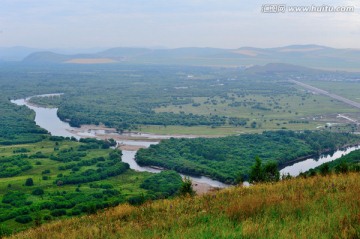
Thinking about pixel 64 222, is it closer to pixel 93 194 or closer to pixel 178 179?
Result: pixel 93 194

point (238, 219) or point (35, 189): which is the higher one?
point (238, 219)

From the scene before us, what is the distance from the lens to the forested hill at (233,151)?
55594 mm

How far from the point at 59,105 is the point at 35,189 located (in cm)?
6858

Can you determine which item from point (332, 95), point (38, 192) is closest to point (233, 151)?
point (38, 192)

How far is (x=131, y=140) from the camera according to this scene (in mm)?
73750

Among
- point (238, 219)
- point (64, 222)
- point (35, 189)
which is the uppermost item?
point (238, 219)

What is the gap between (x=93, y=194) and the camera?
147 feet

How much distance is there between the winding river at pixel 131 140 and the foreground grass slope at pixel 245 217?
115 ft

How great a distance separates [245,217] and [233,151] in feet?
184

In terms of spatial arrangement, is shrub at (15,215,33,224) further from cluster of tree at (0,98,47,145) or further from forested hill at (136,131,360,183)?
cluster of tree at (0,98,47,145)

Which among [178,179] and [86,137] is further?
[86,137]

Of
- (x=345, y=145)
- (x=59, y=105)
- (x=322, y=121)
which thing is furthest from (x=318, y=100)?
(x=59, y=105)

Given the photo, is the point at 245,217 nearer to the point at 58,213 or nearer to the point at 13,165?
the point at 58,213

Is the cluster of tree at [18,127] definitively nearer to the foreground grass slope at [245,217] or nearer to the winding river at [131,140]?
the winding river at [131,140]
